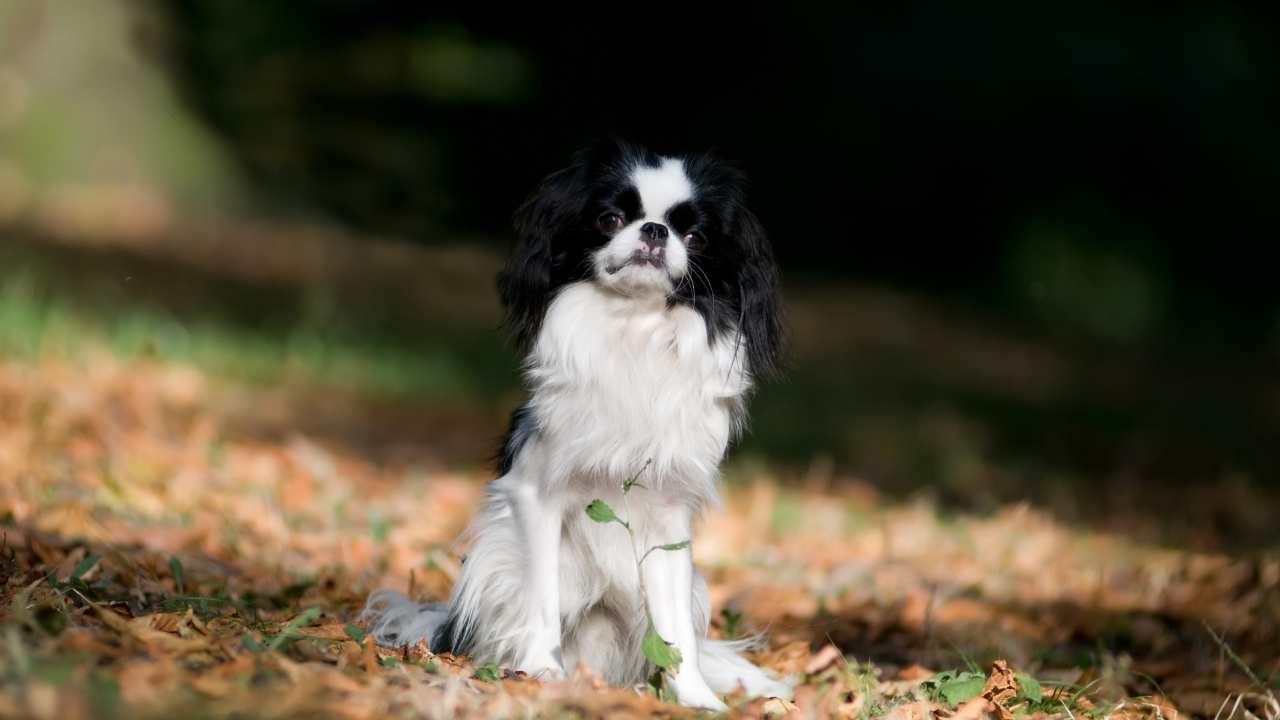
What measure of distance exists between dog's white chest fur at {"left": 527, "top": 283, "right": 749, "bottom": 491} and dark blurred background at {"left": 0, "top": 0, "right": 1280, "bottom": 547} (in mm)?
6151

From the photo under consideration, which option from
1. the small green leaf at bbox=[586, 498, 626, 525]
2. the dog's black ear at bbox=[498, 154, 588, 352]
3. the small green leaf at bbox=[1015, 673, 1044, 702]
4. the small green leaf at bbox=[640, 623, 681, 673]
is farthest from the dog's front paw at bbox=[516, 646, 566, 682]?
the small green leaf at bbox=[1015, 673, 1044, 702]

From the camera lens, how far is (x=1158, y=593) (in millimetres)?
4801

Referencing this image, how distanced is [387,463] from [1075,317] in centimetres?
586

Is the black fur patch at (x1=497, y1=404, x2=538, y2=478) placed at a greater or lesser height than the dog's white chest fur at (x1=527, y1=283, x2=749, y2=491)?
lesser

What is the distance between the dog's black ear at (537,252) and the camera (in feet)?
9.95

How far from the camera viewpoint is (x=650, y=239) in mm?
2879

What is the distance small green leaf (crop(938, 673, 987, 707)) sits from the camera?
3018mm

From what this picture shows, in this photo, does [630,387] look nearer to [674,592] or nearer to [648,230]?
[648,230]

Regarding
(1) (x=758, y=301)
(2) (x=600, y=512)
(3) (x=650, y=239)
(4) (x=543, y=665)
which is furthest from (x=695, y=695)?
(3) (x=650, y=239)

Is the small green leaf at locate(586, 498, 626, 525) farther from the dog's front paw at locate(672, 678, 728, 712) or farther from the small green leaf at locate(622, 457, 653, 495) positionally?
the dog's front paw at locate(672, 678, 728, 712)

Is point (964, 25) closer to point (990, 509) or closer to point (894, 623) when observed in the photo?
point (990, 509)

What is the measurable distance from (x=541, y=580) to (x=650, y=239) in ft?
2.61

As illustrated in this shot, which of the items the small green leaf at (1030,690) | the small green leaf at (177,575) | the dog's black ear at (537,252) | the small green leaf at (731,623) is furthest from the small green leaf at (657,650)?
the small green leaf at (177,575)

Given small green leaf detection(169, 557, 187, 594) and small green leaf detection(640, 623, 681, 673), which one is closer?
small green leaf detection(640, 623, 681, 673)
